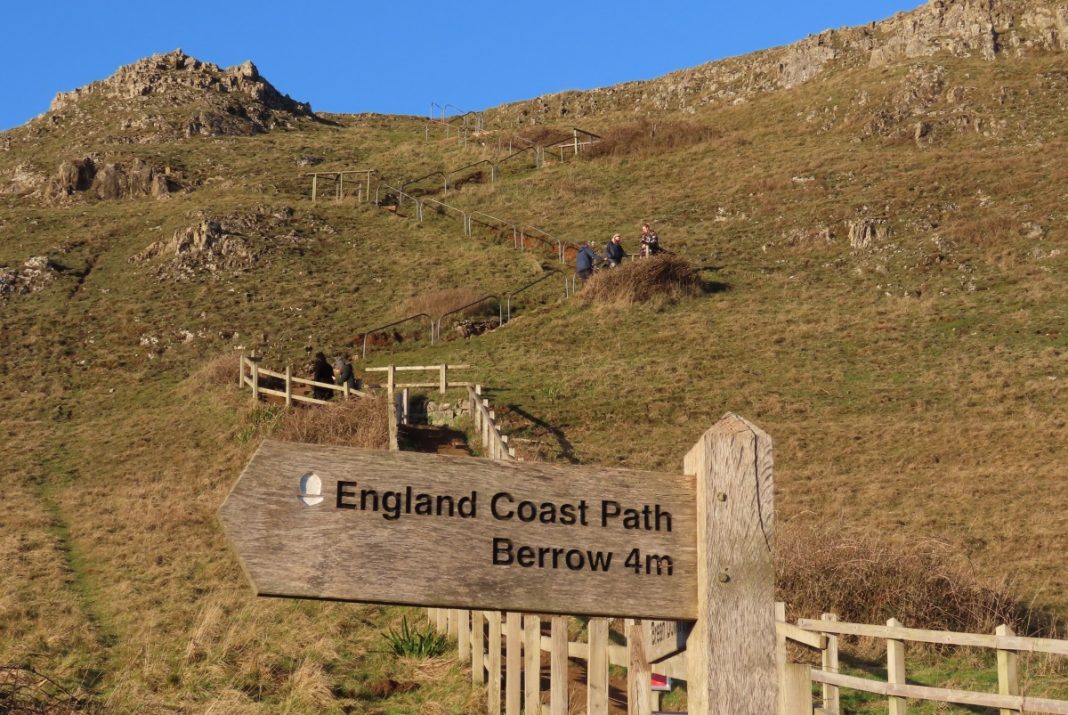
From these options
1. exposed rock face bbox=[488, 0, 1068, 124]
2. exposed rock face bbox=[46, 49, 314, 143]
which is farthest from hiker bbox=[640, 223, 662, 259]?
exposed rock face bbox=[46, 49, 314, 143]

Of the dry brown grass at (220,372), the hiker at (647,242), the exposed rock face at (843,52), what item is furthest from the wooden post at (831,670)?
the exposed rock face at (843,52)

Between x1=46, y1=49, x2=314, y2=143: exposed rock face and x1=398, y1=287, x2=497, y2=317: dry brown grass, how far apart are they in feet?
111

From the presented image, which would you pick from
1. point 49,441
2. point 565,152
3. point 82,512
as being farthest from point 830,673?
point 565,152

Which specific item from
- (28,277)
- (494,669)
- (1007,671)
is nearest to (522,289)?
(28,277)

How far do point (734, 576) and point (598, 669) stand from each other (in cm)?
319

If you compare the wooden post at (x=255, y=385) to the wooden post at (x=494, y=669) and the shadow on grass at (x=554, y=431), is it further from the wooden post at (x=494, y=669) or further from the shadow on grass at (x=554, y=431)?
the wooden post at (x=494, y=669)

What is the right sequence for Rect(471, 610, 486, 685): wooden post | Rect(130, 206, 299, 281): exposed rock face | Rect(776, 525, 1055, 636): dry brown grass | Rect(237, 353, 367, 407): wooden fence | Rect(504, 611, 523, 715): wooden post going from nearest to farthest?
1. Rect(504, 611, 523, 715): wooden post
2. Rect(471, 610, 486, 685): wooden post
3. Rect(776, 525, 1055, 636): dry brown grass
4. Rect(237, 353, 367, 407): wooden fence
5. Rect(130, 206, 299, 281): exposed rock face

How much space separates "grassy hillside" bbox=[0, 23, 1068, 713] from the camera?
1386 centimetres

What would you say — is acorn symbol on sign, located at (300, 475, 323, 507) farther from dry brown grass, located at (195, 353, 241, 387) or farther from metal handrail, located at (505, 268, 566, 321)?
metal handrail, located at (505, 268, 566, 321)

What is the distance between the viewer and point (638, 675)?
→ 580 centimetres

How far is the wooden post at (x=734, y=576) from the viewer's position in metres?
3.82

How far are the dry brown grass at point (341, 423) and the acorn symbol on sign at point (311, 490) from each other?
19.0 m

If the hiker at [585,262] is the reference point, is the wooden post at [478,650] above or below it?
below

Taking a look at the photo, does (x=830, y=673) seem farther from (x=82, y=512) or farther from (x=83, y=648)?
(x=82, y=512)
